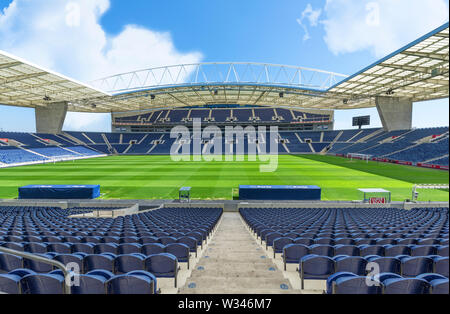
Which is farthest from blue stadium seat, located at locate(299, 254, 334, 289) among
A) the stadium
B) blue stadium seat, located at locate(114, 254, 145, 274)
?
blue stadium seat, located at locate(114, 254, 145, 274)

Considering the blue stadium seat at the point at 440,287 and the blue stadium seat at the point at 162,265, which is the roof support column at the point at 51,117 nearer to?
the blue stadium seat at the point at 162,265

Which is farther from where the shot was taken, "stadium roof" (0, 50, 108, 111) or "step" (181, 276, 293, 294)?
"stadium roof" (0, 50, 108, 111)

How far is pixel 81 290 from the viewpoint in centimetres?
295

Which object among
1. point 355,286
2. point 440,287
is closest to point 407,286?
point 440,287

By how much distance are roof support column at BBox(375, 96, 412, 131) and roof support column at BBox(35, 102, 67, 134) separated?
220 ft

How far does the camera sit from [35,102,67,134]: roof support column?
56.5 meters

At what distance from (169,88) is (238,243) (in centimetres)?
4304

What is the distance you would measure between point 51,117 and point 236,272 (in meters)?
68.1

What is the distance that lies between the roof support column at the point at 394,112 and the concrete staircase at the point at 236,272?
159 feet

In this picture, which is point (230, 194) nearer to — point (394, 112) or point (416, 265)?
point (416, 265)

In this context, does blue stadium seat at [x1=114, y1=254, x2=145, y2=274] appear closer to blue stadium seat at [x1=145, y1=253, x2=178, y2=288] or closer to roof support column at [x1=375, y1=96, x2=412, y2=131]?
blue stadium seat at [x1=145, y1=253, x2=178, y2=288]

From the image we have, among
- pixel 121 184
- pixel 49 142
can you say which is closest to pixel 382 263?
pixel 121 184

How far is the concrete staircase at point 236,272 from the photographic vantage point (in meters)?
3.93
